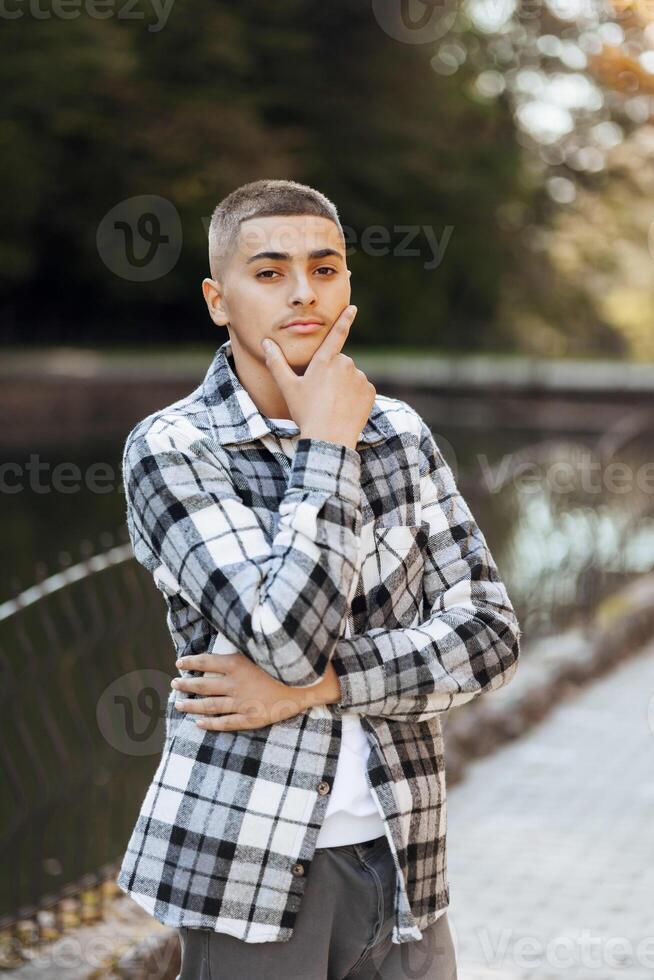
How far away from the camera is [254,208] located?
1801 mm

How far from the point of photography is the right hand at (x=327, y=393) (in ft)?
5.65

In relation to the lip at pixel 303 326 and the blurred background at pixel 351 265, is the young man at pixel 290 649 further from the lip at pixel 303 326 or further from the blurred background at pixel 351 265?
the blurred background at pixel 351 265

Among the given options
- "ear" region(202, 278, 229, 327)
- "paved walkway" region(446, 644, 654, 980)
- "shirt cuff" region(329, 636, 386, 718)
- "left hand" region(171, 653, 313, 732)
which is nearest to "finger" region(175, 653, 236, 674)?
"left hand" region(171, 653, 313, 732)

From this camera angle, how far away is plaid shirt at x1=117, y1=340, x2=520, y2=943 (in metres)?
1.66

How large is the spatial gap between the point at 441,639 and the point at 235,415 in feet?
A: 1.42

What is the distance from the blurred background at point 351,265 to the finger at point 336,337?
2259 millimetres

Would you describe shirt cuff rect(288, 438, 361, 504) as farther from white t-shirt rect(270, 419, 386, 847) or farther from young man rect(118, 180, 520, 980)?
white t-shirt rect(270, 419, 386, 847)

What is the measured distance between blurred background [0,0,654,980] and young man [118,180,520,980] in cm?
204

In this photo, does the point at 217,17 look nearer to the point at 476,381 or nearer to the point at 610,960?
the point at 476,381

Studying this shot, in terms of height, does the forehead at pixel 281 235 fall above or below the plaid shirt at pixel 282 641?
above

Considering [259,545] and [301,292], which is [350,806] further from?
[301,292]

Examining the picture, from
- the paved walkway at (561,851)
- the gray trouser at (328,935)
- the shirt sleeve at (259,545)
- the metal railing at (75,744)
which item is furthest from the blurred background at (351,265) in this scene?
the shirt sleeve at (259,545)

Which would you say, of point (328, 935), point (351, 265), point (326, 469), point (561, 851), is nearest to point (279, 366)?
point (326, 469)

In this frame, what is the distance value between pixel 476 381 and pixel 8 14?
10.9m
